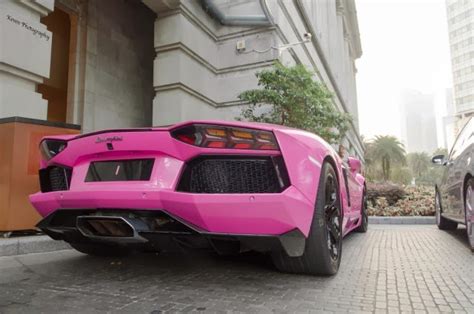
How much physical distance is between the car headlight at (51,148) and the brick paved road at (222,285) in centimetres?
89

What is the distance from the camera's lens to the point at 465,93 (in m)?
85.3

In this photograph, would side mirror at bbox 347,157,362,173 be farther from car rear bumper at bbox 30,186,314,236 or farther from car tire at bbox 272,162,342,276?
car rear bumper at bbox 30,186,314,236

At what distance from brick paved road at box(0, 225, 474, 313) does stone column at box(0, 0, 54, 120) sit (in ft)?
8.50

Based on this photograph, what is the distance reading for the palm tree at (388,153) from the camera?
44.4 metres

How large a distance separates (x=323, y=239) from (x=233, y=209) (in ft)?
2.46

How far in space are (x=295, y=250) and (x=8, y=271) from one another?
2.22 m

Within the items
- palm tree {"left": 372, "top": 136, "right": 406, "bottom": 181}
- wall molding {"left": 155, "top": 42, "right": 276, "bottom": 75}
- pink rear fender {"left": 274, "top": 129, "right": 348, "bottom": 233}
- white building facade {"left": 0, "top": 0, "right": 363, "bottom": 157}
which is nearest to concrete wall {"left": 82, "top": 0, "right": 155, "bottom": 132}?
white building facade {"left": 0, "top": 0, "right": 363, "bottom": 157}

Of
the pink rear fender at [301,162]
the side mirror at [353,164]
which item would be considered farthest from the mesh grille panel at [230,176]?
the side mirror at [353,164]

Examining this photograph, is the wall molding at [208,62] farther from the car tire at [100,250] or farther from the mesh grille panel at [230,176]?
the mesh grille panel at [230,176]

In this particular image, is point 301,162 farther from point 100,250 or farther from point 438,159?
Answer: point 438,159

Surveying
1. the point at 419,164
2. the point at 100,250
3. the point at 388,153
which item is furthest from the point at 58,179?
the point at 419,164

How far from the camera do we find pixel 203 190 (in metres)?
2.37

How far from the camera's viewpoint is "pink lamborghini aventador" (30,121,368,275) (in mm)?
2283

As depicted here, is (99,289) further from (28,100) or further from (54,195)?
(28,100)
